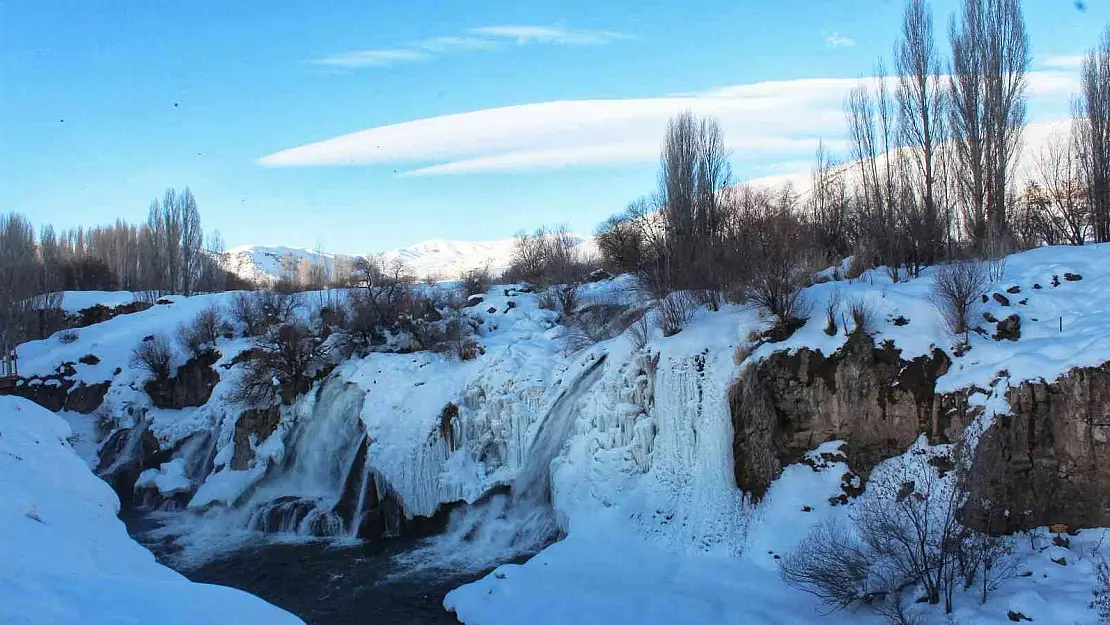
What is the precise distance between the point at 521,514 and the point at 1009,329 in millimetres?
10520

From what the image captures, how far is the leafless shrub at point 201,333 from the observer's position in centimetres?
2698

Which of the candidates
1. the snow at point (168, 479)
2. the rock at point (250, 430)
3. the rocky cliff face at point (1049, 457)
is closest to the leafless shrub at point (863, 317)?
the rocky cliff face at point (1049, 457)

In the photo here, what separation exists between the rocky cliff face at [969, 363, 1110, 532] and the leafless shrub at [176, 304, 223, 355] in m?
24.7

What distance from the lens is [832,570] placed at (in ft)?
35.3

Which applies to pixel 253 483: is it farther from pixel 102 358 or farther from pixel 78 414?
pixel 102 358

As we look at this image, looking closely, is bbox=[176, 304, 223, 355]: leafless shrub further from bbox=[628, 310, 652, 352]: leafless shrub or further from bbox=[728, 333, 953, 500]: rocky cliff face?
bbox=[728, 333, 953, 500]: rocky cliff face

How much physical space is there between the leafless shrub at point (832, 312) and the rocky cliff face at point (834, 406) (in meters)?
0.48

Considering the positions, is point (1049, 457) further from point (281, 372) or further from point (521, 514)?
point (281, 372)

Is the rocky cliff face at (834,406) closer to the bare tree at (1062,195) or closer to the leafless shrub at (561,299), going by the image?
the bare tree at (1062,195)

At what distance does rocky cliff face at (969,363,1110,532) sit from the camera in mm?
11062

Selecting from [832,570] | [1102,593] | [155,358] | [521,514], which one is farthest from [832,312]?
[155,358]

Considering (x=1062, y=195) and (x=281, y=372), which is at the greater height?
(x=1062, y=195)

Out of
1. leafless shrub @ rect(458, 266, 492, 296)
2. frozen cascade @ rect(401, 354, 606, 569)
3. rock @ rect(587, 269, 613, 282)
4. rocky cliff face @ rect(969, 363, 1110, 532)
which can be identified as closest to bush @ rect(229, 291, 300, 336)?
leafless shrub @ rect(458, 266, 492, 296)

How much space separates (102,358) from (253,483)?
522 inches
